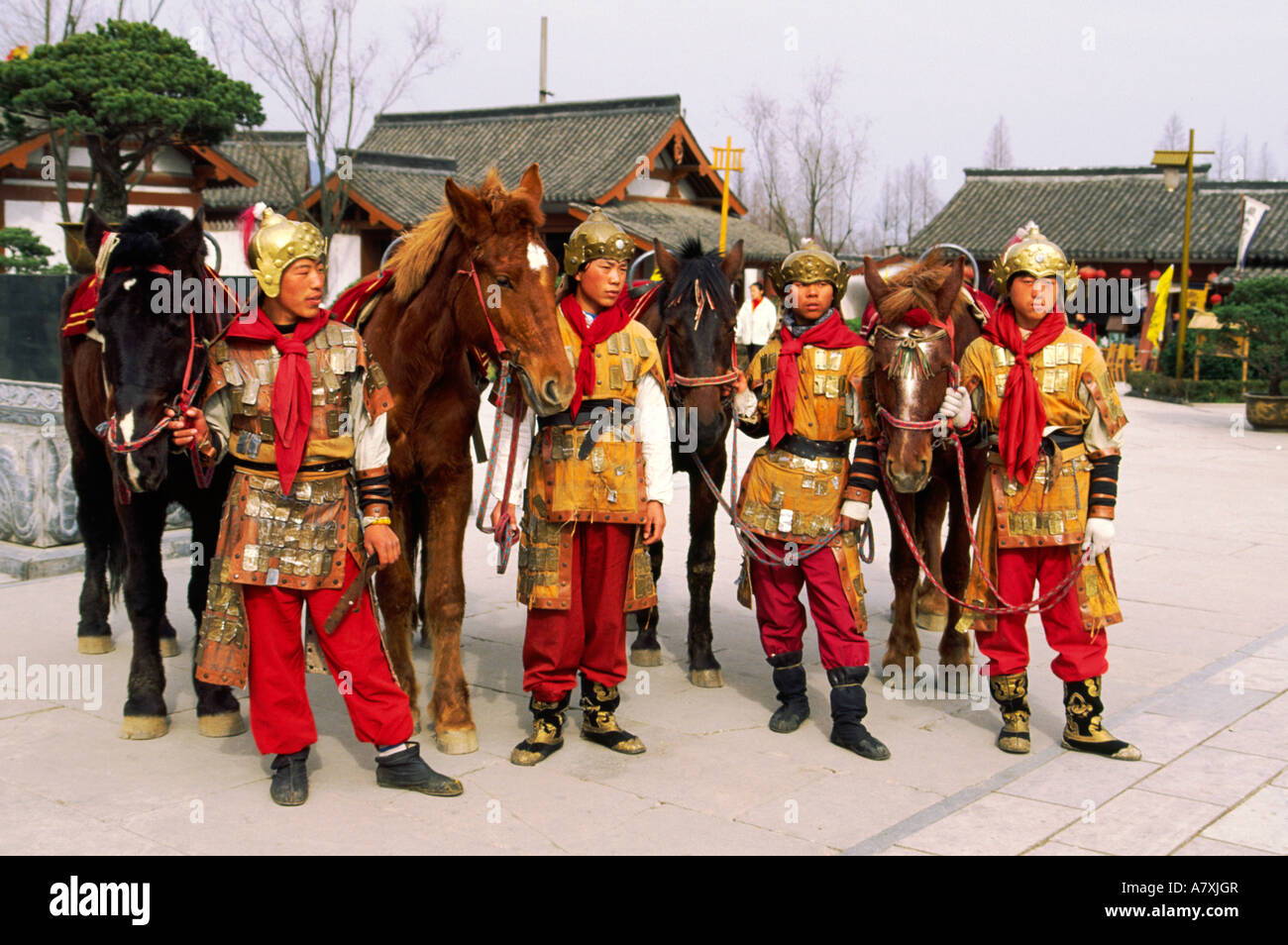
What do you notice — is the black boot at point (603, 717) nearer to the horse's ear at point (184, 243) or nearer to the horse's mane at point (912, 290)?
the horse's mane at point (912, 290)

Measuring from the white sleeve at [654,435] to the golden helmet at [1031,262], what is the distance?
1.39 meters

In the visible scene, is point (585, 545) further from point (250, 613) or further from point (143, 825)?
point (143, 825)

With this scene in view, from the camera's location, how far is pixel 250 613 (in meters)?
3.92

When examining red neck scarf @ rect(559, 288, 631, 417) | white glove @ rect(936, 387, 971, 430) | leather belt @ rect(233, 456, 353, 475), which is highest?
red neck scarf @ rect(559, 288, 631, 417)

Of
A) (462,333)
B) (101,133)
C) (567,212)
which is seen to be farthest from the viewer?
(567,212)

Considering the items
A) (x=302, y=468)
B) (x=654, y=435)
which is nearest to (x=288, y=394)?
(x=302, y=468)

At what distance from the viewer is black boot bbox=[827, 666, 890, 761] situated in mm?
4598

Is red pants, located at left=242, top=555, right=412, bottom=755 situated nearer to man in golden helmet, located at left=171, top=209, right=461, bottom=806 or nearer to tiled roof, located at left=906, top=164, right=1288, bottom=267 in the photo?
man in golden helmet, located at left=171, top=209, right=461, bottom=806

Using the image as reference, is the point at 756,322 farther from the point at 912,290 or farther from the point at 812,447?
the point at 912,290

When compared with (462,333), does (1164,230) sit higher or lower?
higher

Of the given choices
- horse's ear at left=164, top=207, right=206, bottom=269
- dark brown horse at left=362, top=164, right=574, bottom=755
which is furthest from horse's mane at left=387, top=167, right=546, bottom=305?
horse's ear at left=164, top=207, right=206, bottom=269

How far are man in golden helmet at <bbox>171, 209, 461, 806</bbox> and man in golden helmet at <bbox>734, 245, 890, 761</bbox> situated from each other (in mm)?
1550
